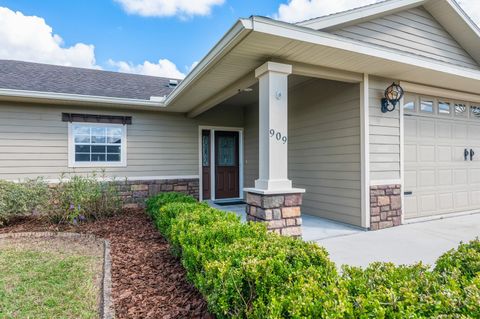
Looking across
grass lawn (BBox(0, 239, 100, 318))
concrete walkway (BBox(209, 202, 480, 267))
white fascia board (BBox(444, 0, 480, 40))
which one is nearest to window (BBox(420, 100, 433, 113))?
white fascia board (BBox(444, 0, 480, 40))

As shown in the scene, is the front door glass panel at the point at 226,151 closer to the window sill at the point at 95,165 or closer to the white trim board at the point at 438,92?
the window sill at the point at 95,165

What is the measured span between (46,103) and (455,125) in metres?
8.45

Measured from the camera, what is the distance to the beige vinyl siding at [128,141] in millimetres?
5930

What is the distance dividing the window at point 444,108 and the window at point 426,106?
24 cm

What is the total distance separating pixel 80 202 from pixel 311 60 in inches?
178

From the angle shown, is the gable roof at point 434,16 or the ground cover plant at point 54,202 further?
the ground cover plant at point 54,202

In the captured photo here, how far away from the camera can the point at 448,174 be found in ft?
18.2

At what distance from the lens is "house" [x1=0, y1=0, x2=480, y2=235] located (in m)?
3.78

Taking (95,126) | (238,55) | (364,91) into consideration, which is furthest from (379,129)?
(95,126)

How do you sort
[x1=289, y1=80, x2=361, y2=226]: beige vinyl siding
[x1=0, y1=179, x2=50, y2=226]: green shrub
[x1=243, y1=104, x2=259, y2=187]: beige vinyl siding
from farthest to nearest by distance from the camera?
[x1=243, y1=104, x2=259, y2=187]: beige vinyl siding, [x1=0, y1=179, x2=50, y2=226]: green shrub, [x1=289, y1=80, x2=361, y2=226]: beige vinyl siding

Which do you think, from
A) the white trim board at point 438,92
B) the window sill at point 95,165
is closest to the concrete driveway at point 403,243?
the white trim board at point 438,92

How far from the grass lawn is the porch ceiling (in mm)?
2977

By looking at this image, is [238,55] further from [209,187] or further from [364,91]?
[209,187]

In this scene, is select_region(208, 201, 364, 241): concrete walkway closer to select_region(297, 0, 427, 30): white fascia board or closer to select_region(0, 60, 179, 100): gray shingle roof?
select_region(297, 0, 427, 30): white fascia board
